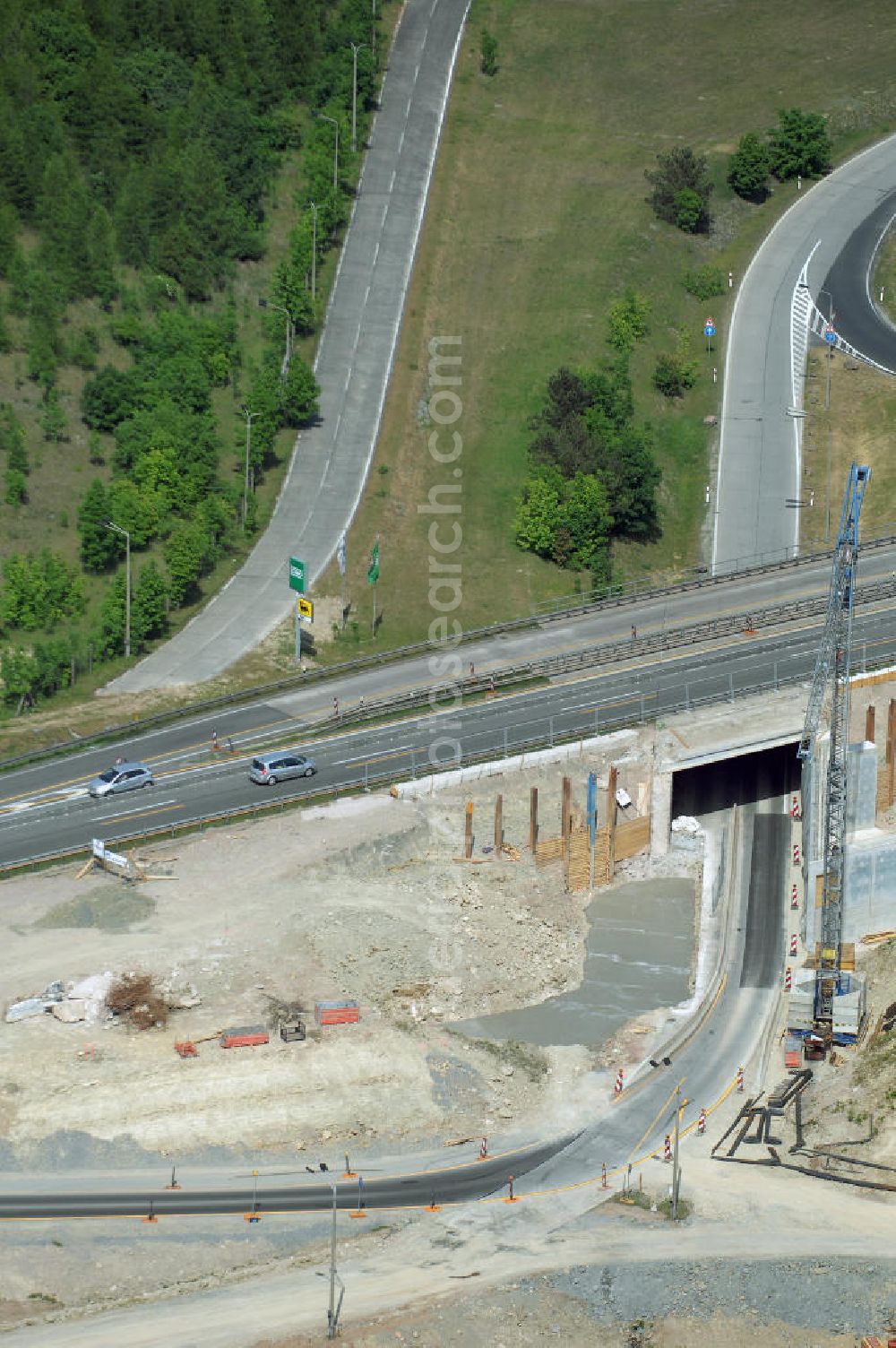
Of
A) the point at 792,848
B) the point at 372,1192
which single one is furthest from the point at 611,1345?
the point at 792,848

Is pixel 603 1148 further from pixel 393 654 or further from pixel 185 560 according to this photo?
pixel 185 560

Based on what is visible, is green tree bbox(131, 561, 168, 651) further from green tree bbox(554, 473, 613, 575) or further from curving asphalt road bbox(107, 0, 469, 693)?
green tree bbox(554, 473, 613, 575)

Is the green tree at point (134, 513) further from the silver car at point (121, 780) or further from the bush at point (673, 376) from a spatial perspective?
the bush at point (673, 376)

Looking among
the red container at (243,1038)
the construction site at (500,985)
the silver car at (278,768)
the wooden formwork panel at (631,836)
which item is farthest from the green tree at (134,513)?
the red container at (243,1038)

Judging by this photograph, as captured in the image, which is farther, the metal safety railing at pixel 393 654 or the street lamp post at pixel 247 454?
the street lamp post at pixel 247 454


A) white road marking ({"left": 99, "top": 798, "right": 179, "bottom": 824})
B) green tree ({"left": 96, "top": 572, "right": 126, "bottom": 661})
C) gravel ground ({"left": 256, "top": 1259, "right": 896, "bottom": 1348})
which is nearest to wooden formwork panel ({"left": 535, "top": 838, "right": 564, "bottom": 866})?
white road marking ({"left": 99, "top": 798, "right": 179, "bottom": 824})

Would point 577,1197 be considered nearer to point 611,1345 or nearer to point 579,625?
point 611,1345
